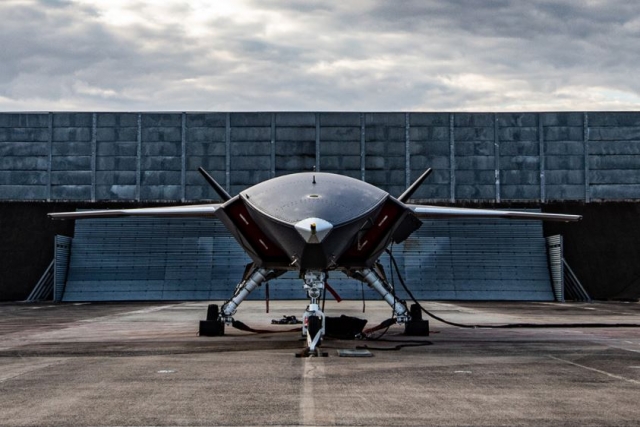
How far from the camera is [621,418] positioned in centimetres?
837

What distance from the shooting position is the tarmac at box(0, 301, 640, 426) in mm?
8531

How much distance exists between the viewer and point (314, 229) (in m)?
13.5

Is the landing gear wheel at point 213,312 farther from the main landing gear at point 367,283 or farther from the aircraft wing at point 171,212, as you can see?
the aircraft wing at point 171,212

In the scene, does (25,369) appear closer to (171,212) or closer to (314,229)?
(314,229)

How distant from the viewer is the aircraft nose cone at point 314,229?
1359 centimetres

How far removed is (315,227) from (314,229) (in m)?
0.04

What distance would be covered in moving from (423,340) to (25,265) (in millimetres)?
30999

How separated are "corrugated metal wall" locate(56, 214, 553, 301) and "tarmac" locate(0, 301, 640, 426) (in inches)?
Answer: 865

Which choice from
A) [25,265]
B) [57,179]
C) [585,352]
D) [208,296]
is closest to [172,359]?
[585,352]

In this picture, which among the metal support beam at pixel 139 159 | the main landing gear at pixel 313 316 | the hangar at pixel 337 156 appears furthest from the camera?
the metal support beam at pixel 139 159

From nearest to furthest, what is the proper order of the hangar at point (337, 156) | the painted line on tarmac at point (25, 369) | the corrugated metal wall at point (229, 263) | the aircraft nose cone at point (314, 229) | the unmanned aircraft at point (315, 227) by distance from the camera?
the painted line on tarmac at point (25, 369), the aircraft nose cone at point (314, 229), the unmanned aircraft at point (315, 227), the corrugated metal wall at point (229, 263), the hangar at point (337, 156)

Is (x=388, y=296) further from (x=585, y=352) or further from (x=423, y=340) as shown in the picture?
(x=585, y=352)

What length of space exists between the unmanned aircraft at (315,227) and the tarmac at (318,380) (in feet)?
4.33

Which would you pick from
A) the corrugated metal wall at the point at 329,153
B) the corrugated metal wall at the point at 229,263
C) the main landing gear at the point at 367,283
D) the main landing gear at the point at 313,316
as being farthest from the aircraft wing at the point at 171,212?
the corrugated metal wall at the point at 329,153
